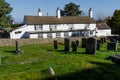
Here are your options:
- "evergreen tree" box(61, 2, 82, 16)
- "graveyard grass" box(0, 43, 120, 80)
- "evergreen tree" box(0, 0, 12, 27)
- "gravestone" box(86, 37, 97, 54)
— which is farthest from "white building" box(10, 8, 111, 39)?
"graveyard grass" box(0, 43, 120, 80)

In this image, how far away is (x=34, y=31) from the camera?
5566cm

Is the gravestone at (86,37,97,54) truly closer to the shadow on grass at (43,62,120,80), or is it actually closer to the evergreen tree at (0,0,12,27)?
the shadow on grass at (43,62,120,80)

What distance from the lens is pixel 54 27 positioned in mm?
58562

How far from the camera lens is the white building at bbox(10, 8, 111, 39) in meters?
55.1

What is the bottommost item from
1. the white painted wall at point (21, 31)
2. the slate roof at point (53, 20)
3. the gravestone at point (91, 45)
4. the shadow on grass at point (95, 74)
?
the shadow on grass at point (95, 74)

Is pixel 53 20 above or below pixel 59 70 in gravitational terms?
above

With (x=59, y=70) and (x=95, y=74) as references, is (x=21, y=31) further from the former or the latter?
(x=95, y=74)

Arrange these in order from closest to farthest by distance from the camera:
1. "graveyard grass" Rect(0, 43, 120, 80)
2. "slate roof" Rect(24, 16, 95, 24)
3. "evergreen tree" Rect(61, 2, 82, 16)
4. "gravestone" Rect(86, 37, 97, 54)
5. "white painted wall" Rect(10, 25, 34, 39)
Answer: "graveyard grass" Rect(0, 43, 120, 80), "gravestone" Rect(86, 37, 97, 54), "white painted wall" Rect(10, 25, 34, 39), "slate roof" Rect(24, 16, 95, 24), "evergreen tree" Rect(61, 2, 82, 16)

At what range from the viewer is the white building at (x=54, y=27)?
2168 inches

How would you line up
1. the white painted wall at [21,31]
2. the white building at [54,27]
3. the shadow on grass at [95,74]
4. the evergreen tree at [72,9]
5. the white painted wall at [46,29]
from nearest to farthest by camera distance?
the shadow on grass at [95,74]
the white painted wall at [21,31]
the white painted wall at [46,29]
the white building at [54,27]
the evergreen tree at [72,9]

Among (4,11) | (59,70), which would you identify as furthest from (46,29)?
(59,70)

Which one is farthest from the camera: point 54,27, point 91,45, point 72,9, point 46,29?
point 72,9

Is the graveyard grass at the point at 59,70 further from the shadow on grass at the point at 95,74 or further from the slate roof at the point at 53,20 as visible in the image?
the slate roof at the point at 53,20

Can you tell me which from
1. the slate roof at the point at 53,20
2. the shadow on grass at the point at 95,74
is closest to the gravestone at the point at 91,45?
the shadow on grass at the point at 95,74
